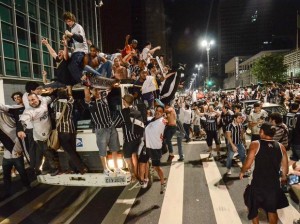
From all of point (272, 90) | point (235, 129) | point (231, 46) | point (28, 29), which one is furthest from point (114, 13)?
point (231, 46)

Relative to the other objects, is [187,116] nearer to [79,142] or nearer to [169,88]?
[169,88]

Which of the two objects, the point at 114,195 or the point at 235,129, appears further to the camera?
the point at 235,129

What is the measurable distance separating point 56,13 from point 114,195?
26.0m

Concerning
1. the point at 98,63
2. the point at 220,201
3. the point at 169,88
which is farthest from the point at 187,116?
the point at 220,201

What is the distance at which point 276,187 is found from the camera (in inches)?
163

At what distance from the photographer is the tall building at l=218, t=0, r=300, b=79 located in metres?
146

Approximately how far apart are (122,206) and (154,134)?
177 cm

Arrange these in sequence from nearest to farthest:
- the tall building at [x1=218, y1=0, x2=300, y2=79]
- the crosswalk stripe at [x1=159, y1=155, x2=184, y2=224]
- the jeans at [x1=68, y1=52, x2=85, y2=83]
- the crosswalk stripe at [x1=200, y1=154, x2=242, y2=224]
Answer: the crosswalk stripe at [x1=200, y1=154, x2=242, y2=224]
the crosswalk stripe at [x1=159, y1=155, x2=184, y2=224]
the jeans at [x1=68, y1=52, x2=85, y2=83]
the tall building at [x1=218, y1=0, x2=300, y2=79]

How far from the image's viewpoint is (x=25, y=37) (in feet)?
73.7

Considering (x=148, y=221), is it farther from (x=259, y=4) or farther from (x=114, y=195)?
(x=259, y=4)

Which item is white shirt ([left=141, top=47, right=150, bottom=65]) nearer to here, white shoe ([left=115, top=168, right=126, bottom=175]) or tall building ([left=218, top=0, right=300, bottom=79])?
white shoe ([left=115, top=168, right=126, bottom=175])

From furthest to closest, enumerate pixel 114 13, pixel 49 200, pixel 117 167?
1. pixel 114 13
2. pixel 49 200
3. pixel 117 167

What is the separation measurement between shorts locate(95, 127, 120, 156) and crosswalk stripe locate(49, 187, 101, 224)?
1.26 m

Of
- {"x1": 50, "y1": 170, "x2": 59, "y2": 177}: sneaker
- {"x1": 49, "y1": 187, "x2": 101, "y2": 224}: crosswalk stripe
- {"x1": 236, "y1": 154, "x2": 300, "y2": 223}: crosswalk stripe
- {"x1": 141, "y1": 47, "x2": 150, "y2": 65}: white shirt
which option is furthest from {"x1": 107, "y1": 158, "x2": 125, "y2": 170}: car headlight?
{"x1": 141, "y1": 47, "x2": 150, "y2": 65}: white shirt
